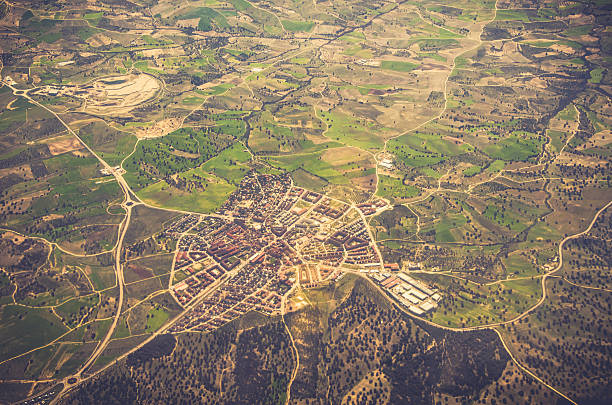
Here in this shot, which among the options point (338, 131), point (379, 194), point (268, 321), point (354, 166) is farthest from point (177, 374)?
point (338, 131)

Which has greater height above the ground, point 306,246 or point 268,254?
point 306,246

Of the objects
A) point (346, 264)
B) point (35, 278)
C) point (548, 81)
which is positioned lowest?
point (35, 278)

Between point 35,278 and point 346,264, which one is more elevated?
point 346,264

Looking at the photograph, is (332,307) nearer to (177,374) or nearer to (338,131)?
(177,374)

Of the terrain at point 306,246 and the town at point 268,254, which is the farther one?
the town at point 268,254

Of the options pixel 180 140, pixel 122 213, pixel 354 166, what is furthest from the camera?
pixel 180 140

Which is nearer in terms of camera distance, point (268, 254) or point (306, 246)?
point (268, 254)

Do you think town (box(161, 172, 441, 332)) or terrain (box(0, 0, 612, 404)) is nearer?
terrain (box(0, 0, 612, 404))

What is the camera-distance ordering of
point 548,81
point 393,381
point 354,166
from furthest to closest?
point 548,81 → point 354,166 → point 393,381
